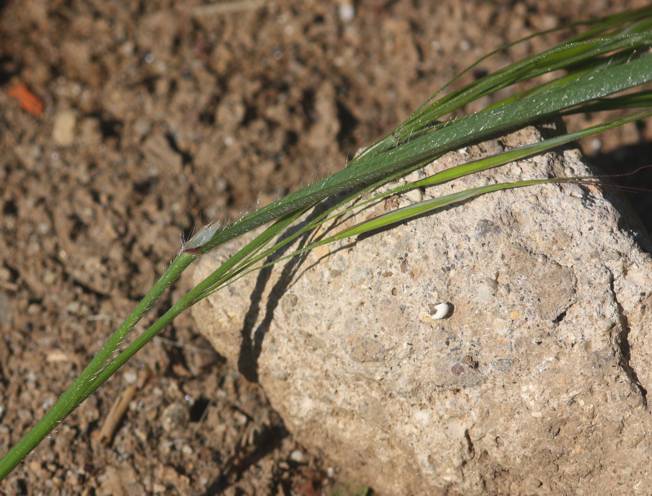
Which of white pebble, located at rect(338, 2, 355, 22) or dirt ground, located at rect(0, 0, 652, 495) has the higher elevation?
white pebble, located at rect(338, 2, 355, 22)

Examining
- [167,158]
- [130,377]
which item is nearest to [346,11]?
[167,158]

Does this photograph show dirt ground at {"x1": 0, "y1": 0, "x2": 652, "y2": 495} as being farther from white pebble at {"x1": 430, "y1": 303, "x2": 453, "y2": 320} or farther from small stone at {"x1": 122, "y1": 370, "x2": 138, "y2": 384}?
white pebble at {"x1": 430, "y1": 303, "x2": 453, "y2": 320}

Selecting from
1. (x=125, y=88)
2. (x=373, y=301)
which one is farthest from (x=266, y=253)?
(x=125, y=88)

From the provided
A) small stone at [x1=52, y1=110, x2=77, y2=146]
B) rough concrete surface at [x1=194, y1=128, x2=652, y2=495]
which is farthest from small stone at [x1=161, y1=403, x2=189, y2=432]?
small stone at [x1=52, y1=110, x2=77, y2=146]

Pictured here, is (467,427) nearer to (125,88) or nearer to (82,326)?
(82,326)

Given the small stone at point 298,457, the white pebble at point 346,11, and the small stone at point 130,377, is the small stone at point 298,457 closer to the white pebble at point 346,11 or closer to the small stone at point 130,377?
the small stone at point 130,377
